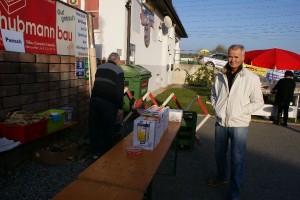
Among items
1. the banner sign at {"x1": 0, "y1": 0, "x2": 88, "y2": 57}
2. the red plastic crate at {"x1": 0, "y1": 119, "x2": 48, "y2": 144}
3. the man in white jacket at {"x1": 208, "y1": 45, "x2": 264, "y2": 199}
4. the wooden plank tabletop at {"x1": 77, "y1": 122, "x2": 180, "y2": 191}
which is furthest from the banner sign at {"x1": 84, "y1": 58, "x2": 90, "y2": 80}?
the man in white jacket at {"x1": 208, "y1": 45, "x2": 264, "y2": 199}

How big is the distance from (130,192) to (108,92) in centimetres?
274

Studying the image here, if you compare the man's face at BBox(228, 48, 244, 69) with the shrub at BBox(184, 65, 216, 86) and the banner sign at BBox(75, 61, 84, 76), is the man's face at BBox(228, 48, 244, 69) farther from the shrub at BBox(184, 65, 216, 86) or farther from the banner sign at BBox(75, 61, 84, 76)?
the shrub at BBox(184, 65, 216, 86)

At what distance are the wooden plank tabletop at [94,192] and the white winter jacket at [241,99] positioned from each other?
1.82 meters

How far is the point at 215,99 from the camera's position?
3820mm

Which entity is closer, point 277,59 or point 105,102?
point 105,102

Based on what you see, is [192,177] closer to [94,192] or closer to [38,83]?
Answer: [94,192]

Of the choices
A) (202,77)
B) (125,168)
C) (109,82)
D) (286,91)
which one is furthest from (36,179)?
(202,77)

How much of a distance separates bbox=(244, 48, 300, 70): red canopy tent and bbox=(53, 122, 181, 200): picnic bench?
738 centimetres

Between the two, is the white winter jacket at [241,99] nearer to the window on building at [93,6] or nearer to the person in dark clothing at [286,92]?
the window on building at [93,6]

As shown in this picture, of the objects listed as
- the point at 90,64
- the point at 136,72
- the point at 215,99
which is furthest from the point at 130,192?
the point at 136,72

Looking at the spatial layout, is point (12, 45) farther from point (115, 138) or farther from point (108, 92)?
point (115, 138)

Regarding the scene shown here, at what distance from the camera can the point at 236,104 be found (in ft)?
11.2

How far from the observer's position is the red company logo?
3754 mm

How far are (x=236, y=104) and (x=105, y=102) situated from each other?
7.39ft
